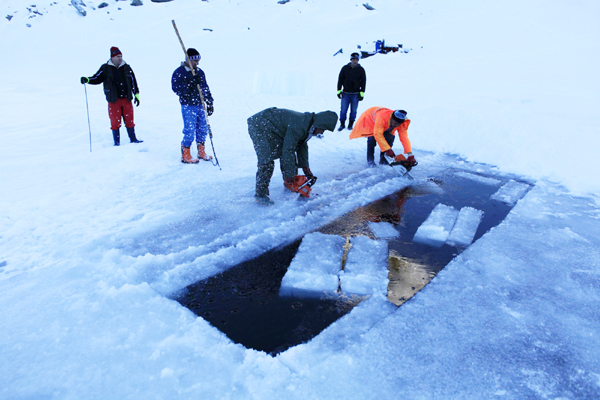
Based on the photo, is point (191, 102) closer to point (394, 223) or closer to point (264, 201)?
point (264, 201)

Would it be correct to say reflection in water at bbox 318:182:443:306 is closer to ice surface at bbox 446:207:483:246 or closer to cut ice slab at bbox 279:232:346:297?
cut ice slab at bbox 279:232:346:297

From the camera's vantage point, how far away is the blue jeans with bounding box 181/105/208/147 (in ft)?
15.9

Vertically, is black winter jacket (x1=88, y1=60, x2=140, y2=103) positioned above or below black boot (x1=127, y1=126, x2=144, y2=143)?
above

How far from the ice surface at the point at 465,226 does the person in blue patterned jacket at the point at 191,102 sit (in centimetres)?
342

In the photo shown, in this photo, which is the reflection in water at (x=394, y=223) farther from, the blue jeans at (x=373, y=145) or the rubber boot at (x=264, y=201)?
the blue jeans at (x=373, y=145)

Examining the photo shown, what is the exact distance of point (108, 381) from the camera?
6.00 feet

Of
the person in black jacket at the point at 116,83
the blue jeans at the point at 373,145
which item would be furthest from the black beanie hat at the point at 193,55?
the blue jeans at the point at 373,145

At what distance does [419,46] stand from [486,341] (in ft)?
48.1

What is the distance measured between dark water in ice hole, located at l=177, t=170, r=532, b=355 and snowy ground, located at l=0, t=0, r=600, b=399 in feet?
0.32

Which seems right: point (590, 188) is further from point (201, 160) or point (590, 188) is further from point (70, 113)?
point (70, 113)

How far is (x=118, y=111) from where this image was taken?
5.30 metres

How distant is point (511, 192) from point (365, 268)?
2.83 m

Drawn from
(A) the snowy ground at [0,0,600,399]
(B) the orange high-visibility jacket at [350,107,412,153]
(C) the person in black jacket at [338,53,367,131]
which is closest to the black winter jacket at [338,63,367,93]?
(C) the person in black jacket at [338,53,367,131]

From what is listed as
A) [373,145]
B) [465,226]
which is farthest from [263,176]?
[373,145]
